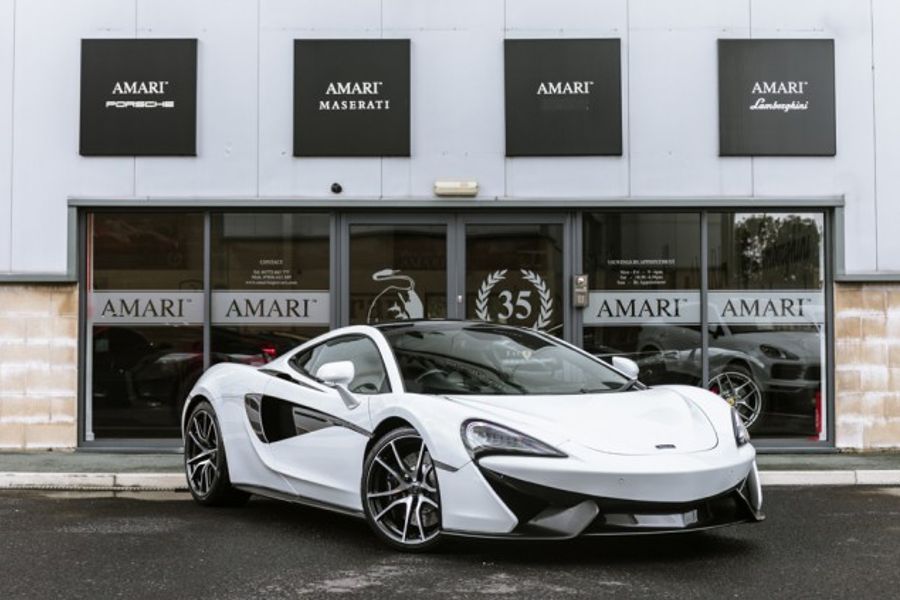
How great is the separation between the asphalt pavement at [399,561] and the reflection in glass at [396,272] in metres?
4.34

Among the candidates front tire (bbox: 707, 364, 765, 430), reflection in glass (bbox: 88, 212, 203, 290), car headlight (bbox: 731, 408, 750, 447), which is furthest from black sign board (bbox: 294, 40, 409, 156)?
car headlight (bbox: 731, 408, 750, 447)

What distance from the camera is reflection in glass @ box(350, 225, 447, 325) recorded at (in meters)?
11.9

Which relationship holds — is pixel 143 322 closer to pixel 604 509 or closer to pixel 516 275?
pixel 516 275

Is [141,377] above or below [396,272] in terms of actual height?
A: below

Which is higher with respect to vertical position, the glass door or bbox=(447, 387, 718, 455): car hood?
the glass door

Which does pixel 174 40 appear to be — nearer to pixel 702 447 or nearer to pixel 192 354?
pixel 192 354

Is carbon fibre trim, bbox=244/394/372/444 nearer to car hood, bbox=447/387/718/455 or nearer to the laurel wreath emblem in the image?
car hood, bbox=447/387/718/455

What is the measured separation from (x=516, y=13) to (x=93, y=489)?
6.29 m

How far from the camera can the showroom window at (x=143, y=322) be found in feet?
39.2

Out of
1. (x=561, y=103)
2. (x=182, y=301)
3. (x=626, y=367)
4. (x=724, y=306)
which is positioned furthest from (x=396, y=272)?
(x=626, y=367)

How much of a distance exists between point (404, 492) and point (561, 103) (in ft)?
21.8

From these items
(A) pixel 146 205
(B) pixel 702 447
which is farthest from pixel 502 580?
(A) pixel 146 205

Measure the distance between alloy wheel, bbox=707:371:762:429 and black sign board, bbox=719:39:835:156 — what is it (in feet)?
7.55

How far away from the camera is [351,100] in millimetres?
11875
